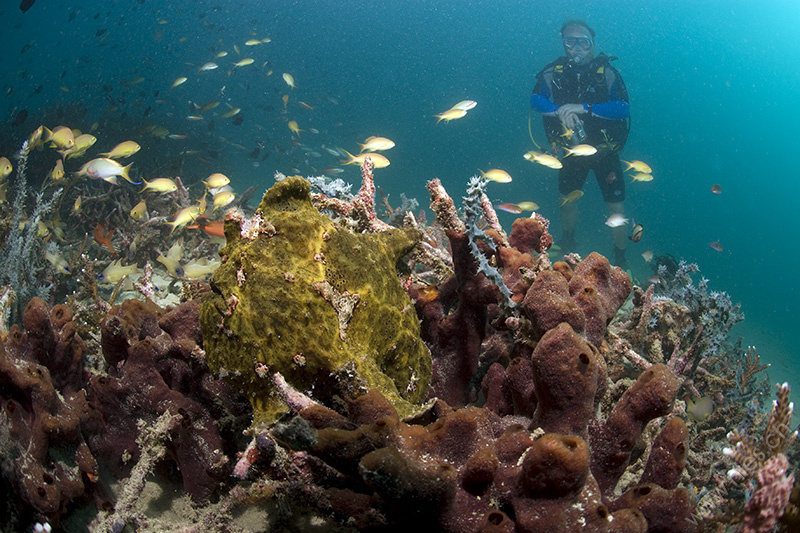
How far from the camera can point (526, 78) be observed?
102 meters

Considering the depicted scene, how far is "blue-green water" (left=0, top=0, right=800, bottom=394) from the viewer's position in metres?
78.8

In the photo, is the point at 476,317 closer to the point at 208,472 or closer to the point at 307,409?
the point at 307,409

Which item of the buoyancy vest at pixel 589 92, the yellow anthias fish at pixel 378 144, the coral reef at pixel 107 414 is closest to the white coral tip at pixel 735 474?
the coral reef at pixel 107 414

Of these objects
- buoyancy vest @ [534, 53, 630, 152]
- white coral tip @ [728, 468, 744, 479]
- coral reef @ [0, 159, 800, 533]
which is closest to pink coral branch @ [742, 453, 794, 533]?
coral reef @ [0, 159, 800, 533]

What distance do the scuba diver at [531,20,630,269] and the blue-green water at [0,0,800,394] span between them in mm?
54199

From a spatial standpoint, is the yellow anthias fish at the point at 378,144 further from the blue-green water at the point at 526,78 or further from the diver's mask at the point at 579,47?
the blue-green water at the point at 526,78

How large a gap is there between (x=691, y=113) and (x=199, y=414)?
465ft

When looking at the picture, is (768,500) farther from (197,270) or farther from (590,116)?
(590,116)

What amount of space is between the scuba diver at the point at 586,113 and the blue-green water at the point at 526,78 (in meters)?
54.2

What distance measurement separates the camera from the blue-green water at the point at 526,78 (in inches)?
3100

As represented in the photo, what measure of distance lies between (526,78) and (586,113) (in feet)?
339

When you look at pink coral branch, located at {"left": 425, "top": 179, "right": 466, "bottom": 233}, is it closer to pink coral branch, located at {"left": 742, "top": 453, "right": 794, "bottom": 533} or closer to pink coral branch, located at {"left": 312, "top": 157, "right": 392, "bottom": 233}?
pink coral branch, located at {"left": 312, "top": 157, "right": 392, "bottom": 233}

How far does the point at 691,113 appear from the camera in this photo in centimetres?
10800

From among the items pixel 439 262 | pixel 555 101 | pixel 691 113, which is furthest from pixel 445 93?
pixel 439 262
